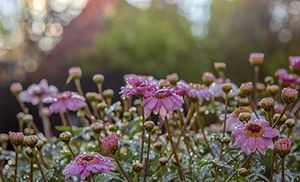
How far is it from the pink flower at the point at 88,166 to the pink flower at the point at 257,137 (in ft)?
0.95

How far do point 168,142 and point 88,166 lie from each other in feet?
1.53

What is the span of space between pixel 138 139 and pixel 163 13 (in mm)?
7960

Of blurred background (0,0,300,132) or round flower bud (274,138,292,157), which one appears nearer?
round flower bud (274,138,292,157)

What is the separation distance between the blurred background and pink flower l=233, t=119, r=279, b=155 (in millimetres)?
5134

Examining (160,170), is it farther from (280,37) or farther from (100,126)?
(280,37)

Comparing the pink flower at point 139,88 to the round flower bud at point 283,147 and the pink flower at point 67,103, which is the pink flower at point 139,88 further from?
the pink flower at point 67,103

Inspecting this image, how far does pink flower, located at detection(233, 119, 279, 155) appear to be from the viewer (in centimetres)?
122

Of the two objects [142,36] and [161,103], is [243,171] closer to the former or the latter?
[161,103]

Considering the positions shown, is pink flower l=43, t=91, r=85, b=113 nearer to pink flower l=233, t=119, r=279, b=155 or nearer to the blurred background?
pink flower l=233, t=119, r=279, b=155

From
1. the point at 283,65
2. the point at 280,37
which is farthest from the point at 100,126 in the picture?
the point at 280,37

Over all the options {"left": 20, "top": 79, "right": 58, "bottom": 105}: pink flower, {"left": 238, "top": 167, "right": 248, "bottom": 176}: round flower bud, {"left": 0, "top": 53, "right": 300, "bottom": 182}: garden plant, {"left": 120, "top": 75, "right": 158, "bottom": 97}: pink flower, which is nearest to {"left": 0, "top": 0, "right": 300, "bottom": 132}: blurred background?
{"left": 20, "top": 79, "right": 58, "bottom": 105}: pink flower

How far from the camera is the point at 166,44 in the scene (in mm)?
8711

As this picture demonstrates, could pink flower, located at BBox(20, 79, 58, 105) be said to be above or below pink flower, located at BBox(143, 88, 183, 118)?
above

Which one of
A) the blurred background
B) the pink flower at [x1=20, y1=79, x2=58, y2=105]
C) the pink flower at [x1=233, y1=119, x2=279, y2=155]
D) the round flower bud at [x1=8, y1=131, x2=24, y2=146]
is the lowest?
the pink flower at [x1=233, y1=119, x2=279, y2=155]
